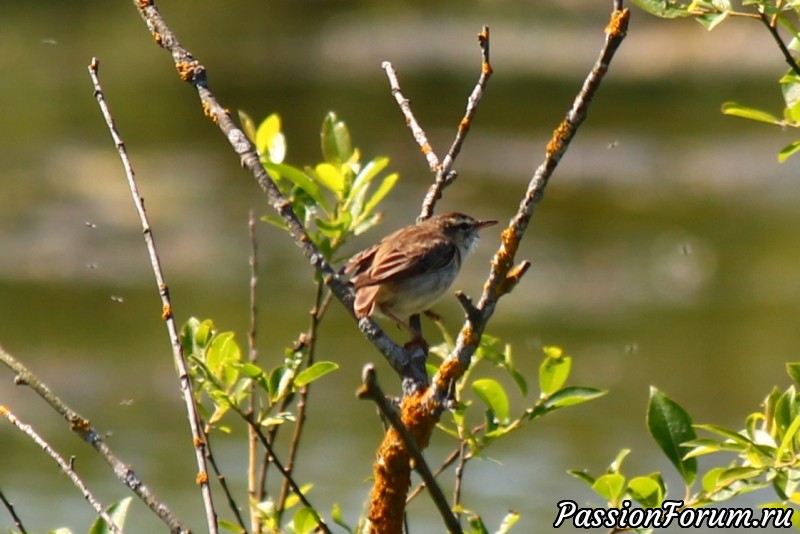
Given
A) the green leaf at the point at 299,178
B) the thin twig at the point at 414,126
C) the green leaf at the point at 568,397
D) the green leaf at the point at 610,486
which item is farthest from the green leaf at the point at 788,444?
the green leaf at the point at 299,178

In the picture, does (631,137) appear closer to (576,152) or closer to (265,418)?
(576,152)

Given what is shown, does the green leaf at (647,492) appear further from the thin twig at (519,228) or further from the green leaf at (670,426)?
the thin twig at (519,228)

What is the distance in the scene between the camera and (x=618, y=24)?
2643 mm

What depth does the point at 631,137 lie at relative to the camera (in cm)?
2881

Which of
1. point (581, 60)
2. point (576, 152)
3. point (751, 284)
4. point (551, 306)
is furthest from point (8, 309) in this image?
point (581, 60)

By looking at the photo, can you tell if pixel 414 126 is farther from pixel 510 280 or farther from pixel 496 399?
pixel 510 280

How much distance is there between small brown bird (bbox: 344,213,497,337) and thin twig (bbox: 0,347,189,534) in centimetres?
190

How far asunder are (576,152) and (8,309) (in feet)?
42.6

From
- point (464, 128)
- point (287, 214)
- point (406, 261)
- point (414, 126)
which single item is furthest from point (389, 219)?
point (287, 214)

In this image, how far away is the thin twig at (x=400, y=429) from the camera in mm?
2117

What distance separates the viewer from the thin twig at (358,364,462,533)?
212cm

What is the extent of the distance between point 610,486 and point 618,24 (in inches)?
35.8

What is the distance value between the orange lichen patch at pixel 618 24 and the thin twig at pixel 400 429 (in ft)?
2.74

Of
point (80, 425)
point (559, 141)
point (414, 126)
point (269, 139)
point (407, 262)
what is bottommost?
point (80, 425)
